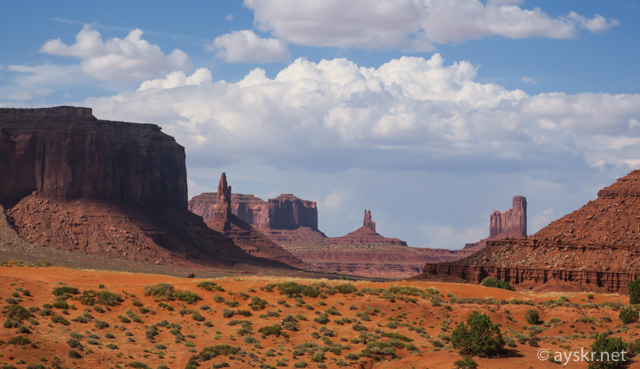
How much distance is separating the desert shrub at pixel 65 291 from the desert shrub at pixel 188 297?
6.40m

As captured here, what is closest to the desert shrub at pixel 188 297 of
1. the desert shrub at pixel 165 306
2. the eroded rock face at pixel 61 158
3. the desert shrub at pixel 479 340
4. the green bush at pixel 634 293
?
the desert shrub at pixel 165 306

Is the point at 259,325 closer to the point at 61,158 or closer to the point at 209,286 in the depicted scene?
the point at 209,286

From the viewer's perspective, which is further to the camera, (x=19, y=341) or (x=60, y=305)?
(x=60, y=305)

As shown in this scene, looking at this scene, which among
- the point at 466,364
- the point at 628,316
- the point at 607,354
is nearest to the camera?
the point at 607,354

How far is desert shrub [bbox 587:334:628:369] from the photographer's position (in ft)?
108

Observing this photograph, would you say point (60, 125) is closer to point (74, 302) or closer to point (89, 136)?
point (89, 136)

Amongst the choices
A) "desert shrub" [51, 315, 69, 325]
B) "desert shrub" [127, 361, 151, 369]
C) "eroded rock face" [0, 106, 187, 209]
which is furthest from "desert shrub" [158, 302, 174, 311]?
"eroded rock face" [0, 106, 187, 209]

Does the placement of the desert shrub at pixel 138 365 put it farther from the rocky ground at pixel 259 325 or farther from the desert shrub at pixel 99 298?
the desert shrub at pixel 99 298

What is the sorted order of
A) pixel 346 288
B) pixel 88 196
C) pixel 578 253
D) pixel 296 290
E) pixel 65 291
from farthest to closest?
pixel 88 196 < pixel 578 253 < pixel 346 288 < pixel 296 290 < pixel 65 291

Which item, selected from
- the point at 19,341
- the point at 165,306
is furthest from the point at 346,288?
the point at 19,341

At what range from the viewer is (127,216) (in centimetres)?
14788

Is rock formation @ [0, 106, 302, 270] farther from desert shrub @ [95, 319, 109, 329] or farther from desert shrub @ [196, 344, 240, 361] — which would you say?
desert shrub @ [196, 344, 240, 361]

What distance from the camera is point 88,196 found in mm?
148000

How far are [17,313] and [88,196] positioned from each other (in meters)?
109
